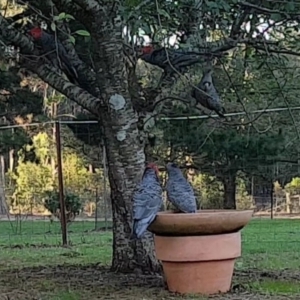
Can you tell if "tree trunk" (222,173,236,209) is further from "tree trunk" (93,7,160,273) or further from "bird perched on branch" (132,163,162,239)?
"bird perched on branch" (132,163,162,239)

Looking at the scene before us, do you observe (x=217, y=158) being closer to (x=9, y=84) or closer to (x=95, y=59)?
(x=9, y=84)

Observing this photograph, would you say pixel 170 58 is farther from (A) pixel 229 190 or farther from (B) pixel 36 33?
(A) pixel 229 190

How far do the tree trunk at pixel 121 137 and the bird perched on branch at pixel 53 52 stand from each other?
50 cm

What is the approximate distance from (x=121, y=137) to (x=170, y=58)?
32.2 inches

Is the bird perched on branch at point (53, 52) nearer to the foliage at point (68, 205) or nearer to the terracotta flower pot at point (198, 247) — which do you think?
the terracotta flower pot at point (198, 247)

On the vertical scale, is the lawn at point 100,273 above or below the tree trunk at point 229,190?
below

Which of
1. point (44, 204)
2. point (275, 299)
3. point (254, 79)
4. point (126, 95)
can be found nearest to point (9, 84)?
point (254, 79)

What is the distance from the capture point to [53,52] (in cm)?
571

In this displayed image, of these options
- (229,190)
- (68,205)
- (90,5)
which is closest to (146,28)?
(90,5)

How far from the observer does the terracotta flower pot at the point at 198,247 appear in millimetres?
4340

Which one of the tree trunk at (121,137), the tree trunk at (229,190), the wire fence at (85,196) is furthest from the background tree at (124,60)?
the tree trunk at (229,190)

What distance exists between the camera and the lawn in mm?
4633

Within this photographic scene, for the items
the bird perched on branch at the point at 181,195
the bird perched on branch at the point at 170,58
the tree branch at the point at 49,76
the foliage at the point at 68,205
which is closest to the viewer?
the bird perched on branch at the point at 181,195

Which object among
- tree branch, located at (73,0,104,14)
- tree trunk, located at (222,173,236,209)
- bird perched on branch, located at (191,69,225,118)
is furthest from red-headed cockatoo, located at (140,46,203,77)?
tree trunk, located at (222,173,236,209)
